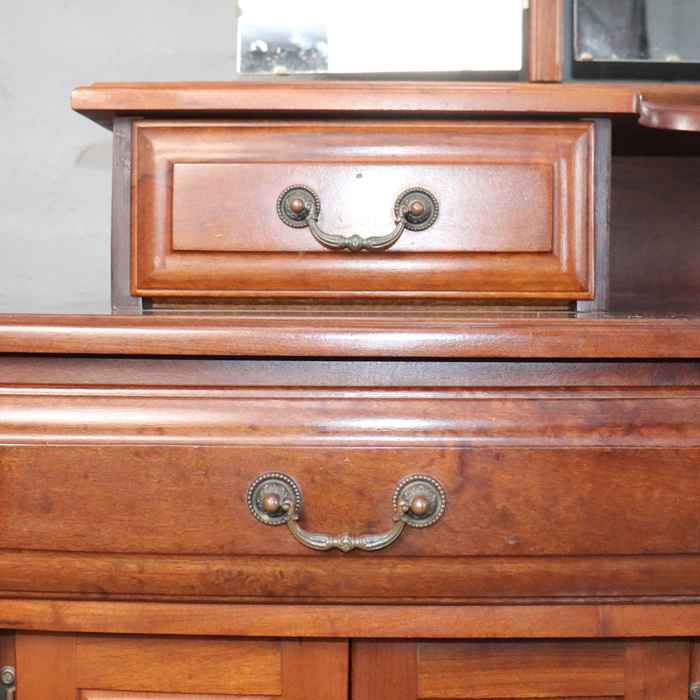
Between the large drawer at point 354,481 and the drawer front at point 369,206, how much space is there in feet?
0.44

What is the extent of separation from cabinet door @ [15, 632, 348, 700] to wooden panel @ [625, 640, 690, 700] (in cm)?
23

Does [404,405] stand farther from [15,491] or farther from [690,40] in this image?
[690,40]

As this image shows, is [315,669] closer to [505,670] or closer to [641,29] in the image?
[505,670]

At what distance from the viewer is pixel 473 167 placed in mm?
559

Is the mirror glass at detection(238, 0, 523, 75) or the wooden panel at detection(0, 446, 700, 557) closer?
the wooden panel at detection(0, 446, 700, 557)

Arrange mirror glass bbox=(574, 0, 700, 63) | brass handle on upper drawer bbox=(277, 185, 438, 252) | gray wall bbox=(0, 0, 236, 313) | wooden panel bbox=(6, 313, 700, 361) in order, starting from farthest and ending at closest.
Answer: gray wall bbox=(0, 0, 236, 313) → mirror glass bbox=(574, 0, 700, 63) → brass handle on upper drawer bbox=(277, 185, 438, 252) → wooden panel bbox=(6, 313, 700, 361)

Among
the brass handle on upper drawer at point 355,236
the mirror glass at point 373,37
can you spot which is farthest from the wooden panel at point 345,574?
the mirror glass at point 373,37

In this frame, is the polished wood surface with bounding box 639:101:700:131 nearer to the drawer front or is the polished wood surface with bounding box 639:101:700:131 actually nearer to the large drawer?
the drawer front

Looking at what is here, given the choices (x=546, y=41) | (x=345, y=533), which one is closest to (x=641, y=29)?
(x=546, y=41)

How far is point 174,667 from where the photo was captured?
0.49 m

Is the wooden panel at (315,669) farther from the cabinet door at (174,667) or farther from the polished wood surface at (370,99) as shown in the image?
the polished wood surface at (370,99)

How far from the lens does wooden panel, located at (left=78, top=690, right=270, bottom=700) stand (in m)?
0.50

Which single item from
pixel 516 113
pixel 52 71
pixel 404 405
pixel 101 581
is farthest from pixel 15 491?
pixel 52 71

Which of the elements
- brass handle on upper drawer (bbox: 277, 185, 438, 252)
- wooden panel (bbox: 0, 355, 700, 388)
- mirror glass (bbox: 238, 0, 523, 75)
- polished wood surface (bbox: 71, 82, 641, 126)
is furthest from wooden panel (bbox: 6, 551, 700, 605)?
mirror glass (bbox: 238, 0, 523, 75)
